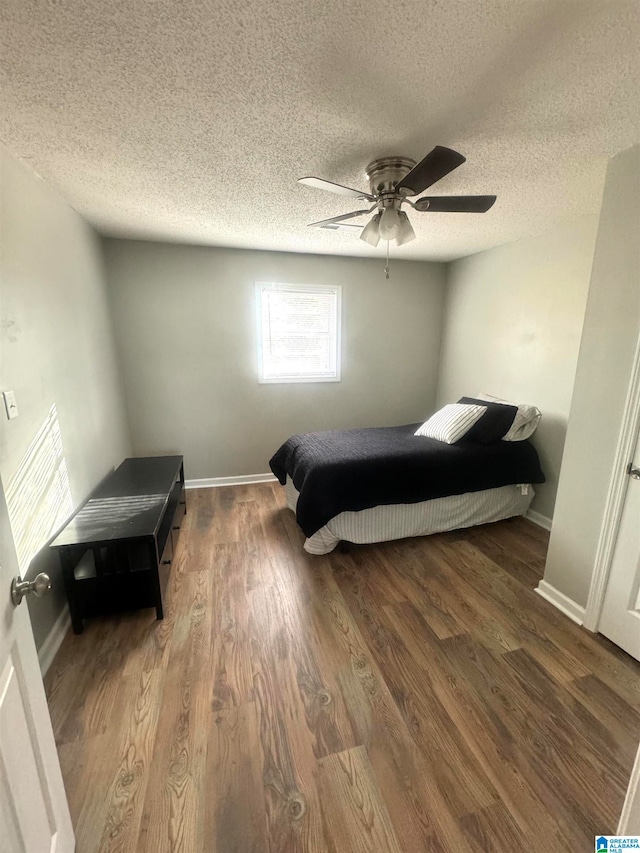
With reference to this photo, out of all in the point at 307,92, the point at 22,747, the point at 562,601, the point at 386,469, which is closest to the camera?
the point at 22,747

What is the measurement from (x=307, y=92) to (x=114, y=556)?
223 cm

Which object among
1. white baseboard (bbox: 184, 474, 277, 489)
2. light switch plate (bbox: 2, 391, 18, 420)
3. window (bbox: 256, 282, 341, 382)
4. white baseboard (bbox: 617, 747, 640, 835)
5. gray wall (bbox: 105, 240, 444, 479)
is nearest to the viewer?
white baseboard (bbox: 617, 747, 640, 835)

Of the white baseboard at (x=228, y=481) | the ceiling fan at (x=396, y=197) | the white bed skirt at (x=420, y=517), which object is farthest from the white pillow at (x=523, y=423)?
the white baseboard at (x=228, y=481)

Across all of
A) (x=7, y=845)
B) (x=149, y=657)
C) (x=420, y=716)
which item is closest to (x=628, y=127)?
(x=420, y=716)

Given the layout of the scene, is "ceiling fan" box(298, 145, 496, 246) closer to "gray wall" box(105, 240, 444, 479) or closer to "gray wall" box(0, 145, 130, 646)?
"gray wall" box(0, 145, 130, 646)

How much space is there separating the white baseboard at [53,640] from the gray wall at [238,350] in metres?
1.80

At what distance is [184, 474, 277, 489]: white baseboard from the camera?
3588 mm

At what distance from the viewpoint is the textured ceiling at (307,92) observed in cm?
94

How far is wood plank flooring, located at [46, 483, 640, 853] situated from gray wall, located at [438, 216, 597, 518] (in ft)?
4.58

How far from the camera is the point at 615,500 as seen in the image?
5.44ft

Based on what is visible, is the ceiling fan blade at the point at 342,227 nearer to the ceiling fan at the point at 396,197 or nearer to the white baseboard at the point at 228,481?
the ceiling fan at the point at 396,197

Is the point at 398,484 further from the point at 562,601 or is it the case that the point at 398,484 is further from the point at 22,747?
the point at 22,747

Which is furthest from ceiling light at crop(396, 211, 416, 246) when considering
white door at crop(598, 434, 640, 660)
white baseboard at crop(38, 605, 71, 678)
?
white baseboard at crop(38, 605, 71, 678)
